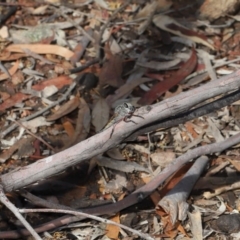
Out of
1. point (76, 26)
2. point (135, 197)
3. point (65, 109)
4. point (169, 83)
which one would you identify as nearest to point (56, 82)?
point (65, 109)

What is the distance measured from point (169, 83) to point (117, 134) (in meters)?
1.07

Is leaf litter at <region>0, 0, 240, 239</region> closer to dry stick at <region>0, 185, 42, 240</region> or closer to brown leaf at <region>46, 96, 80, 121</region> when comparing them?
brown leaf at <region>46, 96, 80, 121</region>

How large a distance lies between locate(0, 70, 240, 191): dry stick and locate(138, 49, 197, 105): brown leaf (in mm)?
880

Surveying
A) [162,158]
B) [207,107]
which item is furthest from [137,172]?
[207,107]

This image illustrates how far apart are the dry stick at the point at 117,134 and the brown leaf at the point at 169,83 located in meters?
0.88

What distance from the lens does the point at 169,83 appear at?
9.91 feet

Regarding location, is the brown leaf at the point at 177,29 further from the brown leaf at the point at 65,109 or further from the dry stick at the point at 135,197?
the dry stick at the point at 135,197

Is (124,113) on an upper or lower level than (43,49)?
upper

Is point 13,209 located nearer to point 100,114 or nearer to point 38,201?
point 38,201

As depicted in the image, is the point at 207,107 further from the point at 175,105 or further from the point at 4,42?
the point at 4,42

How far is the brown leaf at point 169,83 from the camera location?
296cm

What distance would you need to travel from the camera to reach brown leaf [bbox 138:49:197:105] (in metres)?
2.96

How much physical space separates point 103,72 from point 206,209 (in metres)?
0.96

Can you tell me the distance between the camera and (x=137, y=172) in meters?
2.66
